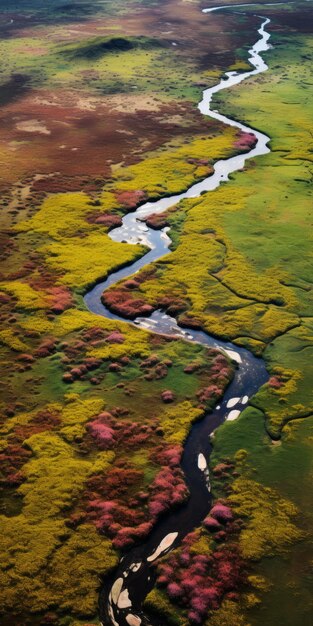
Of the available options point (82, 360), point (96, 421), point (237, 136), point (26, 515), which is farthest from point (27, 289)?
point (237, 136)

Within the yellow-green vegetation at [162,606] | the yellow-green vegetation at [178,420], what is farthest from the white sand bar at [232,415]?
the yellow-green vegetation at [162,606]

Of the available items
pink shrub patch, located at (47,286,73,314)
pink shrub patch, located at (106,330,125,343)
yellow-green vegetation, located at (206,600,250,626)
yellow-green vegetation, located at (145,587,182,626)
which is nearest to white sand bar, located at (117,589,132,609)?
yellow-green vegetation, located at (145,587,182,626)

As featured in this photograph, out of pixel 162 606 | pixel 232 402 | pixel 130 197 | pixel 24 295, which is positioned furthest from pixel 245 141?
pixel 162 606

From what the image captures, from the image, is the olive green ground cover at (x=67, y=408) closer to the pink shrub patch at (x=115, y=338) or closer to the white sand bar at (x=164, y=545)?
the pink shrub patch at (x=115, y=338)

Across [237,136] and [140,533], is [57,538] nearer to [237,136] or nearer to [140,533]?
[140,533]

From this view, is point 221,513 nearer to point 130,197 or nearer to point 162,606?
point 162,606

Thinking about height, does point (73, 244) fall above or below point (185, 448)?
above
